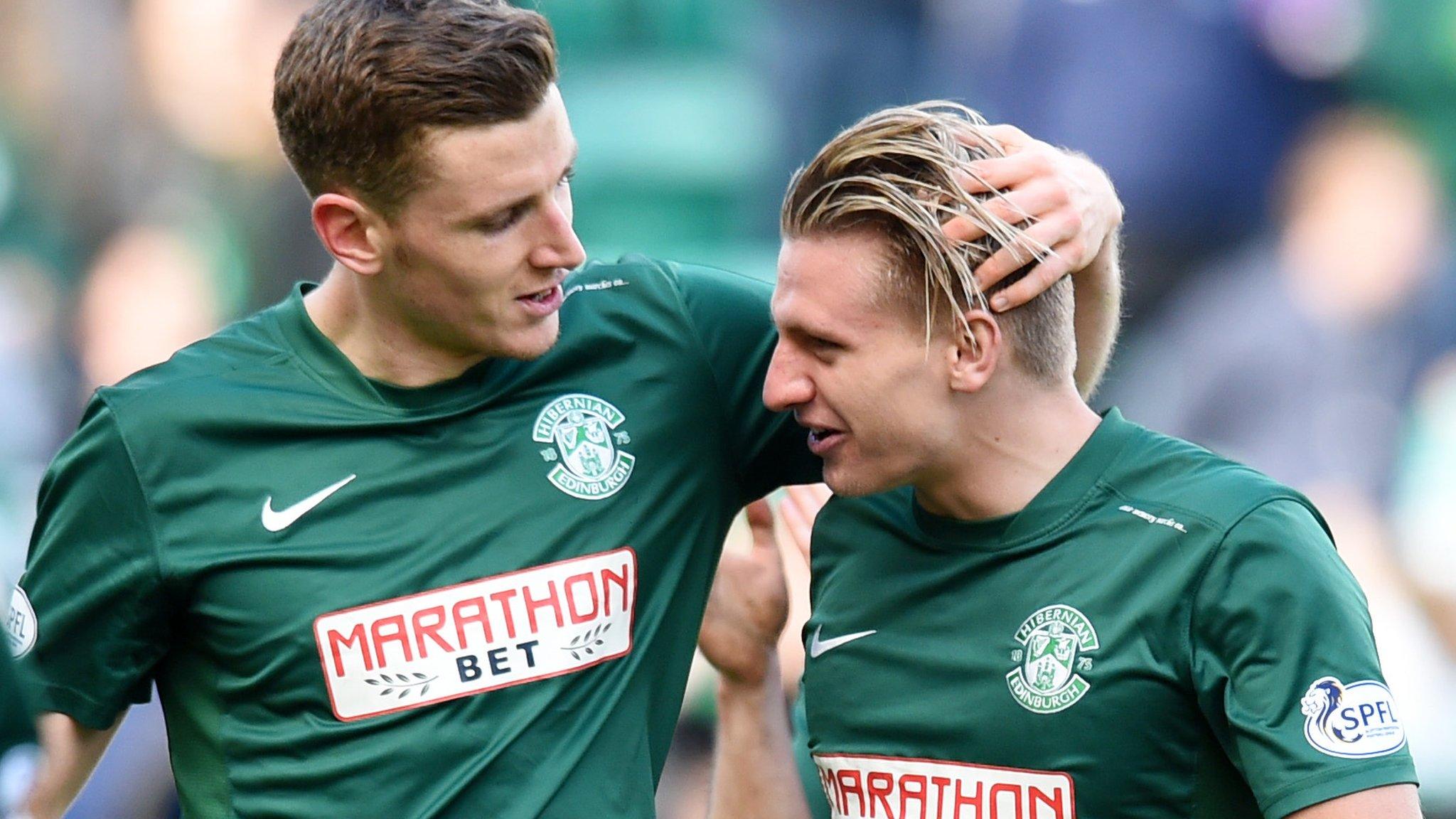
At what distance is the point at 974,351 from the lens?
2885 millimetres

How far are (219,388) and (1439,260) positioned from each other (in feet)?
18.1

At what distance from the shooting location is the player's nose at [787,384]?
2.94 metres

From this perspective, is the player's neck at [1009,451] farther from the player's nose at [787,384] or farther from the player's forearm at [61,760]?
the player's forearm at [61,760]

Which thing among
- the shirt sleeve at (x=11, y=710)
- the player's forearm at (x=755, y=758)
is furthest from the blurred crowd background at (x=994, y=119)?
the shirt sleeve at (x=11, y=710)

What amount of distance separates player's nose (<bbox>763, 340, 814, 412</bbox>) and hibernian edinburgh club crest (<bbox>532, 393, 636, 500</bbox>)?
1.01ft

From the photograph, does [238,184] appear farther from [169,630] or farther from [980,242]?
[980,242]

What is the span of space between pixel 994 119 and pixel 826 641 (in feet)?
14.6

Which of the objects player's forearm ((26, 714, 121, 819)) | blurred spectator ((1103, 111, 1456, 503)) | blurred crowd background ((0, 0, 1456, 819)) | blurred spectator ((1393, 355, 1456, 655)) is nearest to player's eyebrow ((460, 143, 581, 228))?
player's forearm ((26, 714, 121, 819))

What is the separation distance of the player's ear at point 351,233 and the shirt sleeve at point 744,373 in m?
0.58

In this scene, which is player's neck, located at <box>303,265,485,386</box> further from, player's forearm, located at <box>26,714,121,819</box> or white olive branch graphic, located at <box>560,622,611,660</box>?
player's forearm, located at <box>26,714,121,819</box>

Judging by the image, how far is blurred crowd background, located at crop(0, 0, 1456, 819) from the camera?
6773mm

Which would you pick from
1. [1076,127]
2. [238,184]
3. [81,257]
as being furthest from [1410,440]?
[81,257]

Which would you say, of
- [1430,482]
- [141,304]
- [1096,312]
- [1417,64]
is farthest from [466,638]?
[1417,64]

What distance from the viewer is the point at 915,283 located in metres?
2.90
